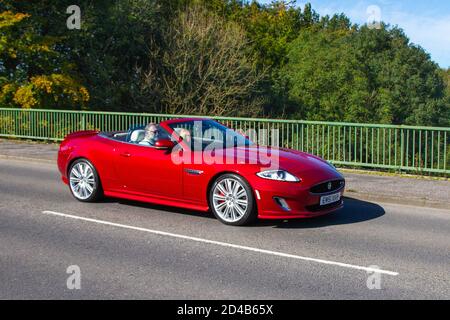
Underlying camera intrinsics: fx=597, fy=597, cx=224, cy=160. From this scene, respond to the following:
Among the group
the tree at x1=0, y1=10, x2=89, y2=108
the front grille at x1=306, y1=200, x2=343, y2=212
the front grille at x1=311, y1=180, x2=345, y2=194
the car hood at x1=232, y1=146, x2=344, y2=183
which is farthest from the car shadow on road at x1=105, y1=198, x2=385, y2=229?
the tree at x1=0, y1=10, x2=89, y2=108

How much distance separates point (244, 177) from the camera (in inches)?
320

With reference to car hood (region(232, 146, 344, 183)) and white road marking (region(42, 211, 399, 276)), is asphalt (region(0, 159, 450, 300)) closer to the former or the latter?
white road marking (region(42, 211, 399, 276))

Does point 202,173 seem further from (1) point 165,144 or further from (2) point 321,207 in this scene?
(2) point 321,207

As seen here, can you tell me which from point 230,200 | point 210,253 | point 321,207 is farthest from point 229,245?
point 321,207

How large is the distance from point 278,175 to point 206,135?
1602mm

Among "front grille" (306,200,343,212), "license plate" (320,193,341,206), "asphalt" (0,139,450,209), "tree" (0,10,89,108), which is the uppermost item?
"tree" (0,10,89,108)

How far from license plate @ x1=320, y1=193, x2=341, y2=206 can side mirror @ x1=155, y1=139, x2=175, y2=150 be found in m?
2.36

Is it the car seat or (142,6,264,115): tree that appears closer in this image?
the car seat

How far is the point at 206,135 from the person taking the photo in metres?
9.20

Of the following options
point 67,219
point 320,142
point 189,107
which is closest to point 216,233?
point 67,219

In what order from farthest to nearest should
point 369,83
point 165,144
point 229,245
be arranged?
point 369,83
point 165,144
point 229,245

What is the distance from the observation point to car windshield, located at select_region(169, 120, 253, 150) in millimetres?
9023

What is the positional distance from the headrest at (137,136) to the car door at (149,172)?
12 cm

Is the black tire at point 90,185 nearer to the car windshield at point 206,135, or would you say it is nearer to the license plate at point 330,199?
the car windshield at point 206,135
